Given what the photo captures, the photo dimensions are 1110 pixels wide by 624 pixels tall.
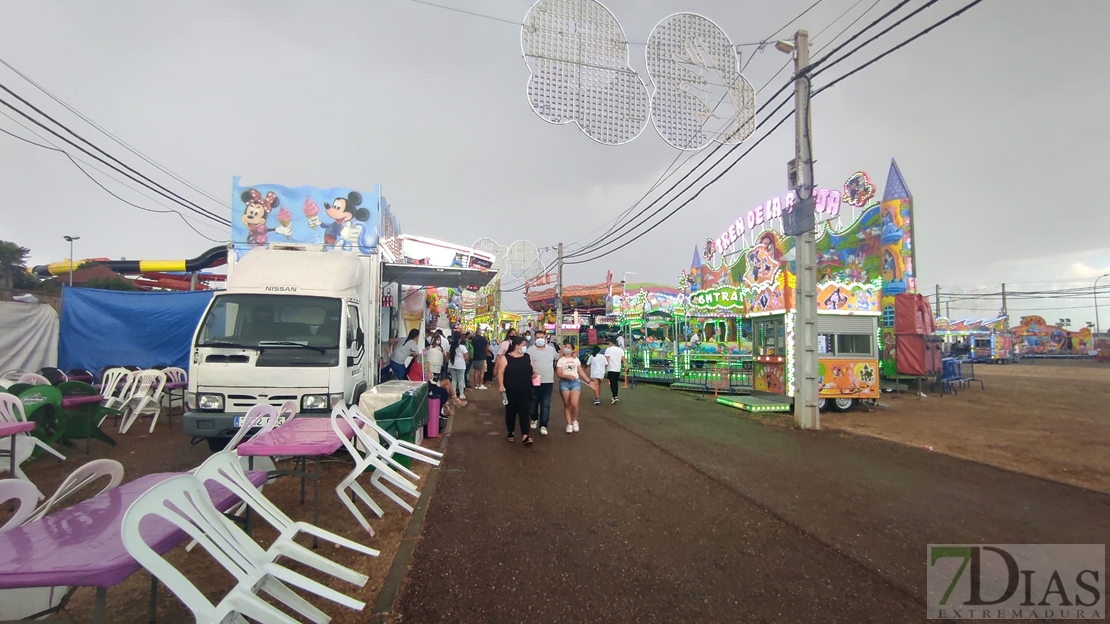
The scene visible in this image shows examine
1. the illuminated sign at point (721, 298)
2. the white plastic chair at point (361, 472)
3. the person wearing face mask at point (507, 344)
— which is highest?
the illuminated sign at point (721, 298)

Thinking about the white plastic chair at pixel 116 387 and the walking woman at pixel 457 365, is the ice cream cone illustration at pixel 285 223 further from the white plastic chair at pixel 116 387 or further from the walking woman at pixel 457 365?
the walking woman at pixel 457 365

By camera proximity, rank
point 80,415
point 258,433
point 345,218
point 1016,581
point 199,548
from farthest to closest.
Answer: point 345,218, point 80,415, point 258,433, point 199,548, point 1016,581

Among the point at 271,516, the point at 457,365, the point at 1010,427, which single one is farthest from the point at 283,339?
the point at 1010,427

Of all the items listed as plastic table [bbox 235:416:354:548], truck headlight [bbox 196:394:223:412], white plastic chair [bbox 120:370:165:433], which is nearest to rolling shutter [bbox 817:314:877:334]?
plastic table [bbox 235:416:354:548]

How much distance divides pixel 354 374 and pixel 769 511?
208 inches

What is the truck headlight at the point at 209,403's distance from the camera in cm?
625

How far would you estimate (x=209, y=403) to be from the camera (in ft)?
20.5

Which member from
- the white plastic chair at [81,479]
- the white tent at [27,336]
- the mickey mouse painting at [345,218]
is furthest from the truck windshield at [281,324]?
the white tent at [27,336]

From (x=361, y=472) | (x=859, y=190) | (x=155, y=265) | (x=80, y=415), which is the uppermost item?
(x=859, y=190)

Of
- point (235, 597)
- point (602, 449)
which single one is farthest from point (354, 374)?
point (235, 597)

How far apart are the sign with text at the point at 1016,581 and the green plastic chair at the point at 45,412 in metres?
9.21

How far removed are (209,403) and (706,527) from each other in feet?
18.4

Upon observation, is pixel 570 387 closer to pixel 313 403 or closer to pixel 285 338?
pixel 313 403

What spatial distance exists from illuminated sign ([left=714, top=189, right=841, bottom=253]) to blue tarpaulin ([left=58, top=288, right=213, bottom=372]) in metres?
22.3
